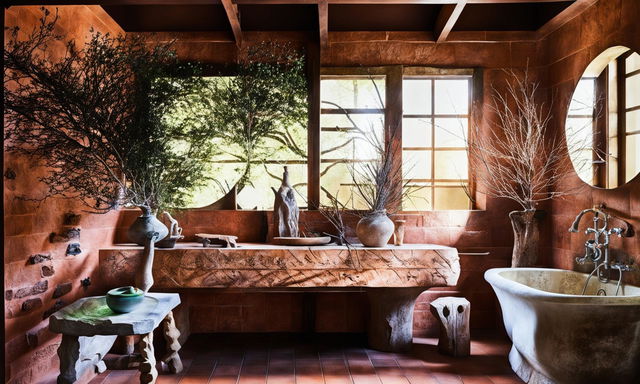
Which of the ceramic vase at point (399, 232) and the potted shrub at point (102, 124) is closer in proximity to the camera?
the potted shrub at point (102, 124)

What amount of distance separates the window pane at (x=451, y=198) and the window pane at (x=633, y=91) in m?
1.59

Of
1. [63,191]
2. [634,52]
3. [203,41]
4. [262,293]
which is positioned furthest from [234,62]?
[634,52]

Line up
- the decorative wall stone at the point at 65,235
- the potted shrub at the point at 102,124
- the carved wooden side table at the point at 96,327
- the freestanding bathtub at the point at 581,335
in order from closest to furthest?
the carved wooden side table at the point at 96,327 < the freestanding bathtub at the point at 581,335 < the potted shrub at the point at 102,124 < the decorative wall stone at the point at 65,235

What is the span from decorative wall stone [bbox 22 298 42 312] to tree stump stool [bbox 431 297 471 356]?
9.59 ft

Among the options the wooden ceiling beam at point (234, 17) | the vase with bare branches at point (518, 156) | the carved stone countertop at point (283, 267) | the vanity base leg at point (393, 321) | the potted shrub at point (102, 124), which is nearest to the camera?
the potted shrub at point (102, 124)

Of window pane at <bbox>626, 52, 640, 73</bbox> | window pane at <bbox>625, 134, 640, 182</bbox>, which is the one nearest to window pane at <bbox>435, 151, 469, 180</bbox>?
window pane at <bbox>625, 134, 640, 182</bbox>

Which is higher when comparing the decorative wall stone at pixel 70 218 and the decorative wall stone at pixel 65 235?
the decorative wall stone at pixel 70 218

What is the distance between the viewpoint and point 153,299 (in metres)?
3.04

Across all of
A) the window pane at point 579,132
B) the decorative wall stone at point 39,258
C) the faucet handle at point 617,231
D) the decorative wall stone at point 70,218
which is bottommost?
the decorative wall stone at point 39,258

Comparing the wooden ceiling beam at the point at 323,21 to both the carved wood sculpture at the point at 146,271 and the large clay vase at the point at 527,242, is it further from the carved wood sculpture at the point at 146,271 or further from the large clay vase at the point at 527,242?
the large clay vase at the point at 527,242

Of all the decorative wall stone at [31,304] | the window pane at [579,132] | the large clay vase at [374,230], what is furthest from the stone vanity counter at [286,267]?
the window pane at [579,132]

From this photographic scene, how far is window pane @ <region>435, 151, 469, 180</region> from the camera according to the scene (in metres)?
4.68

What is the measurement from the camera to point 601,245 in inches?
132

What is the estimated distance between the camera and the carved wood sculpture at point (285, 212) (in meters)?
4.16
